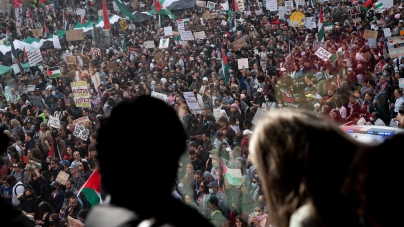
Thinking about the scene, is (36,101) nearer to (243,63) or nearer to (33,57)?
(33,57)

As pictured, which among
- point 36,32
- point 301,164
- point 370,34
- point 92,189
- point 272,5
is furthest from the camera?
point 36,32

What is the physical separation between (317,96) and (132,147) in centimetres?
900

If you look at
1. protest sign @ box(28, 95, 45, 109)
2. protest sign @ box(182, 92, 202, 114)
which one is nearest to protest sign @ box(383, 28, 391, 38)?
protest sign @ box(182, 92, 202, 114)

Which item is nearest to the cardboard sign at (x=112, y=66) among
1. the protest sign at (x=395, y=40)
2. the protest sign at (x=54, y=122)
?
the protest sign at (x=54, y=122)

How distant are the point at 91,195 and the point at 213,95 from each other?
18.3 feet

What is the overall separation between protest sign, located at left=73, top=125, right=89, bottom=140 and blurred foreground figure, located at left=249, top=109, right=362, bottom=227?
8585mm

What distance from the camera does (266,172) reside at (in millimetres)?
1743

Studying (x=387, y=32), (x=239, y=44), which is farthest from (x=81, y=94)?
(x=387, y=32)

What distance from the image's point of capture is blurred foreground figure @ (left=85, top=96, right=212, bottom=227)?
150cm

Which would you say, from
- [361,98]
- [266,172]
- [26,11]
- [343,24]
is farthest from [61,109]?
[26,11]

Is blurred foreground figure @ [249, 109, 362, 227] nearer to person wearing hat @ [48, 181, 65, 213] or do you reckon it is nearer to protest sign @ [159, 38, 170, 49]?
person wearing hat @ [48, 181, 65, 213]

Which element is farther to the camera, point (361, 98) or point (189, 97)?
point (189, 97)

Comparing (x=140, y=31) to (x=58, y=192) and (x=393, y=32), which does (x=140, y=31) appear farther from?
(x=58, y=192)

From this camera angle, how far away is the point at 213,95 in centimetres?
1183
